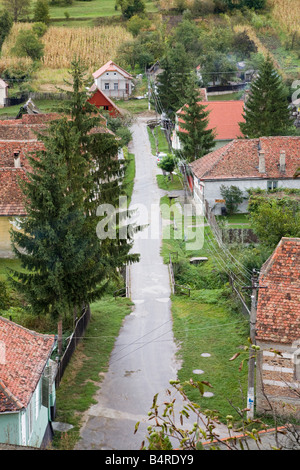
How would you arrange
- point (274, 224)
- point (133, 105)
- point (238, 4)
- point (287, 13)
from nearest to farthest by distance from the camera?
point (274, 224) → point (133, 105) → point (287, 13) → point (238, 4)

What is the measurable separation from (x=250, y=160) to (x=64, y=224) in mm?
25287

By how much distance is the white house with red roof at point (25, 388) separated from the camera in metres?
18.8

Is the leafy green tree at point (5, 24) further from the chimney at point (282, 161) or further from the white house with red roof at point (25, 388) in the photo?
the white house with red roof at point (25, 388)

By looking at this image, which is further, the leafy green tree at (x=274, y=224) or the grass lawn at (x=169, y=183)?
the grass lawn at (x=169, y=183)

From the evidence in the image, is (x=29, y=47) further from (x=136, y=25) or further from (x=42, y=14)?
(x=42, y=14)

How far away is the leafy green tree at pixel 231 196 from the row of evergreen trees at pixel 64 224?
57.0ft

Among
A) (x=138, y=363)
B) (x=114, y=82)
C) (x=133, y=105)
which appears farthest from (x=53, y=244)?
(x=114, y=82)

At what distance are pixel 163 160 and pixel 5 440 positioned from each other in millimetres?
42273

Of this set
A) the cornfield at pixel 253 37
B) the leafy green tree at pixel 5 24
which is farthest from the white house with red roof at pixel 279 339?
the leafy green tree at pixel 5 24

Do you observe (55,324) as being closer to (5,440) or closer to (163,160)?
(5,440)

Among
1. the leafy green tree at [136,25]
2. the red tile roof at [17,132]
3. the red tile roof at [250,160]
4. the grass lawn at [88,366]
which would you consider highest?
the leafy green tree at [136,25]

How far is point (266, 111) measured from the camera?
5953 cm

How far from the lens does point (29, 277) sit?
92.3ft
